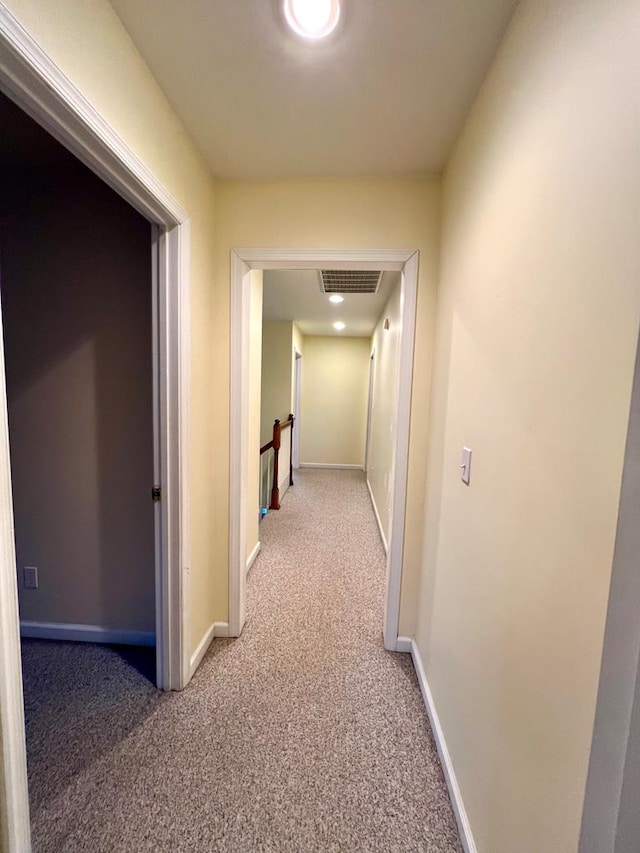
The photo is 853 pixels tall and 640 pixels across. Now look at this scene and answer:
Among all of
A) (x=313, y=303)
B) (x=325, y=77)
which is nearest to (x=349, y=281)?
(x=313, y=303)

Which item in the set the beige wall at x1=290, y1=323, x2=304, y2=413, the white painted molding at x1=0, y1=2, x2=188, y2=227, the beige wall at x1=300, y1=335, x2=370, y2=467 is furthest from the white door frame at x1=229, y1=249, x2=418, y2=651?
the beige wall at x1=300, y1=335, x2=370, y2=467

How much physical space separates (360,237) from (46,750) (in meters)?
2.52

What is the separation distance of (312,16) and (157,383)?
1272 millimetres

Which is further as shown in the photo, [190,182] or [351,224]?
[351,224]

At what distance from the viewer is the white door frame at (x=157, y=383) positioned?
70 cm

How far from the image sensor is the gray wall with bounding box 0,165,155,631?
1609 millimetres

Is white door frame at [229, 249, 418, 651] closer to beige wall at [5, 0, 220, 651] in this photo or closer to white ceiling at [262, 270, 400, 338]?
beige wall at [5, 0, 220, 651]

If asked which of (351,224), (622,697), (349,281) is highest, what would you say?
(349,281)

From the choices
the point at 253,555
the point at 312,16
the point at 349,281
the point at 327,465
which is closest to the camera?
the point at 312,16

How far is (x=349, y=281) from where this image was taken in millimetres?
3084

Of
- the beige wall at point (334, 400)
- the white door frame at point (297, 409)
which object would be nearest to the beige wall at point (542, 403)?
the white door frame at point (297, 409)

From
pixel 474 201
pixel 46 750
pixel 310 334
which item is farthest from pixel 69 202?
pixel 310 334

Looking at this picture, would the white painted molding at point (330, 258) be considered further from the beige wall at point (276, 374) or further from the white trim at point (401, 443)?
the beige wall at point (276, 374)

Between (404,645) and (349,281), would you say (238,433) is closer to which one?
(404,645)
